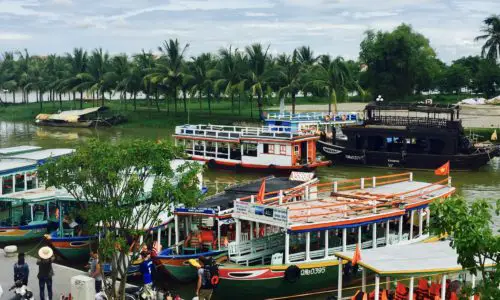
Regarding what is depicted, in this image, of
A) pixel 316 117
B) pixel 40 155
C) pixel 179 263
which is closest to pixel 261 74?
pixel 316 117

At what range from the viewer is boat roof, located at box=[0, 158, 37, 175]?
2503 centimetres

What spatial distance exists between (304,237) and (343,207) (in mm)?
1463

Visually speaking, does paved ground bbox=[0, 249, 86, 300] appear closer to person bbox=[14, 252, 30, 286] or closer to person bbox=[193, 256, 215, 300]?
person bbox=[14, 252, 30, 286]

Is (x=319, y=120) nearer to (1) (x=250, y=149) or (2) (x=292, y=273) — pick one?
(1) (x=250, y=149)

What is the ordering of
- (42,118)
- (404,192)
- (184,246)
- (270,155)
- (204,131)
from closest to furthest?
(184,246)
(404,192)
(270,155)
(204,131)
(42,118)

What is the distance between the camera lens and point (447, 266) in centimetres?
1495

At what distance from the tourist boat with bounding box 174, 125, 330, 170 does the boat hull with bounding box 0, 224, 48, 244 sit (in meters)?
16.9

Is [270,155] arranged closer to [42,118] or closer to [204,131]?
[204,131]

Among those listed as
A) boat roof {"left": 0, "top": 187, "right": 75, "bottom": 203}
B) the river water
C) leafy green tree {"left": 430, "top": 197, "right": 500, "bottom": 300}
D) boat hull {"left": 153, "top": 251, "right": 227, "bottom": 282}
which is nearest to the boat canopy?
the river water

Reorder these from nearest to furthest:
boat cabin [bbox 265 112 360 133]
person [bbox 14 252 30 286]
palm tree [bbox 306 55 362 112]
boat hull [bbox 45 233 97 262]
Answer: person [bbox 14 252 30 286], boat hull [bbox 45 233 97 262], boat cabin [bbox 265 112 360 133], palm tree [bbox 306 55 362 112]

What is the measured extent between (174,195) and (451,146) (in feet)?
90.2

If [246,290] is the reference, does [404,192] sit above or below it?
above

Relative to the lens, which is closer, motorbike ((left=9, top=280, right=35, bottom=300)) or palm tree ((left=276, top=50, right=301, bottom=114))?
motorbike ((left=9, top=280, right=35, bottom=300))

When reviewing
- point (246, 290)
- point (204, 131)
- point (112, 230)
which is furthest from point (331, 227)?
point (204, 131)
